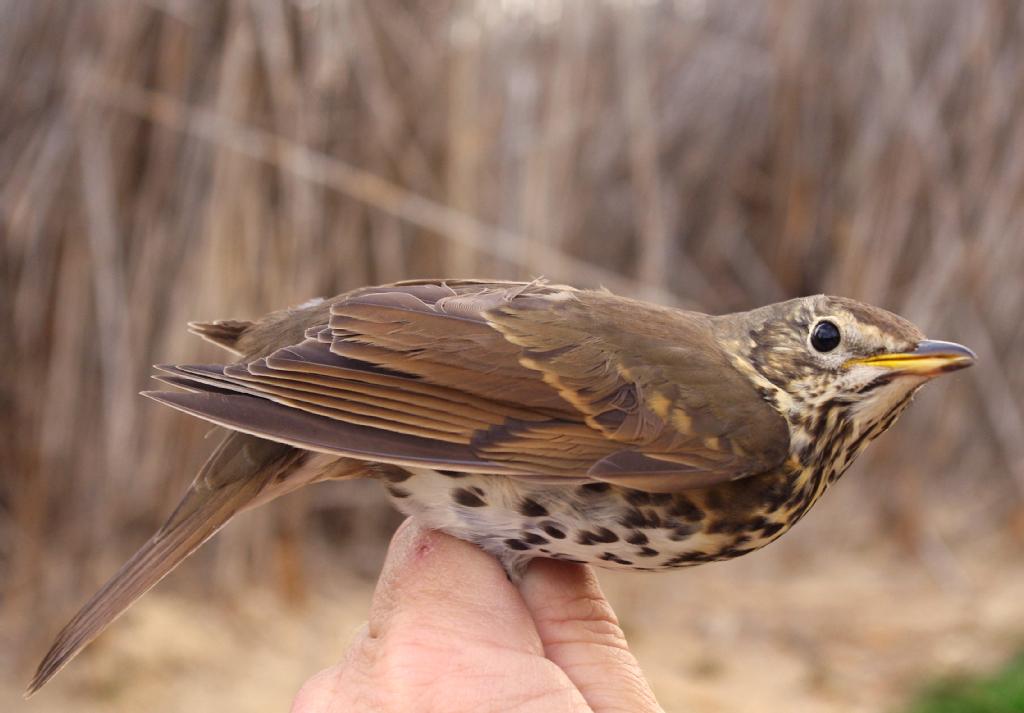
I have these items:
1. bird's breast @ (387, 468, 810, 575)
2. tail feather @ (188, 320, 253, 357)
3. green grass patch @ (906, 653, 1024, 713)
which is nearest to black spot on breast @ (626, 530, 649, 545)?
bird's breast @ (387, 468, 810, 575)

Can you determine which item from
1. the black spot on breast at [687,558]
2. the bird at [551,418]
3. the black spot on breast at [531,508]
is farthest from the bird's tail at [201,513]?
the black spot on breast at [687,558]

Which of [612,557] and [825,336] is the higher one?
[825,336]

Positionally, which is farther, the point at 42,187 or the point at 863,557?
the point at 863,557

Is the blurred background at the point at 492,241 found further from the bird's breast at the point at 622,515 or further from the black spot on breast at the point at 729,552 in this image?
the black spot on breast at the point at 729,552

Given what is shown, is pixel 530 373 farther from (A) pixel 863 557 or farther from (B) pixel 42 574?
(A) pixel 863 557

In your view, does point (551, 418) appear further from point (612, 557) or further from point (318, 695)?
point (318, 695)

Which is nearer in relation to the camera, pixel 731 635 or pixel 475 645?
pixel 475 645

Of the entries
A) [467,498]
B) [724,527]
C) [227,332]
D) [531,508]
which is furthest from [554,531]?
[227,332]

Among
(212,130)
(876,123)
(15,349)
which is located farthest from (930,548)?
(15,349)
